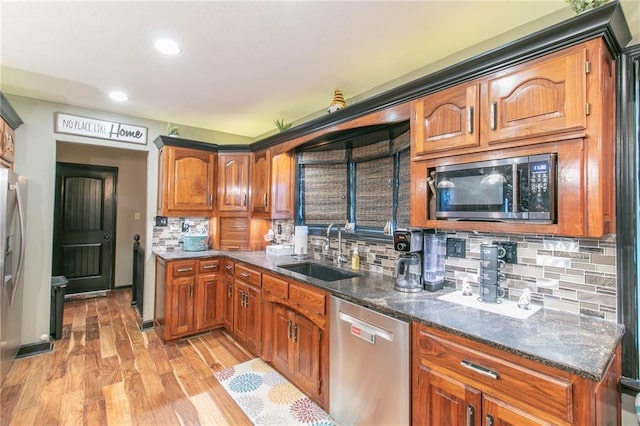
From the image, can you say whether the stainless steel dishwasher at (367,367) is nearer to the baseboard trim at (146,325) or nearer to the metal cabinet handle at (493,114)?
the metal cabinet handle at (493,114)

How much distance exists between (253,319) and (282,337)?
1.65 ft

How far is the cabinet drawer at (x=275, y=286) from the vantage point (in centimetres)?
239

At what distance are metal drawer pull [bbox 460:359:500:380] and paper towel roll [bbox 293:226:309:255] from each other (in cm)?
215

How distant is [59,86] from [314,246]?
2870 mm

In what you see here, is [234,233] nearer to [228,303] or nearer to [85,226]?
[228,303]

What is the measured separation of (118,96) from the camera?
9.78 feet

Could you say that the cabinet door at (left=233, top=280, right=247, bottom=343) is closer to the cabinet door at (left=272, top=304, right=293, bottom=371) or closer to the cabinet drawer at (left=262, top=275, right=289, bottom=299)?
the cabinet drawer at (left=262, top=275, right=289, bottom=299)

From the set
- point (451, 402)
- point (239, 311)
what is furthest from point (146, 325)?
point (451, 402)

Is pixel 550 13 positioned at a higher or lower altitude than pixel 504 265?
higher

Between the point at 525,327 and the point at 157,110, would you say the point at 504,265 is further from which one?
the point at 157,110

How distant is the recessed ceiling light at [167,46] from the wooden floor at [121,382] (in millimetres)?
2585

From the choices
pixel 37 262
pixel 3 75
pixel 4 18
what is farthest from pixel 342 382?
pixel 3 75

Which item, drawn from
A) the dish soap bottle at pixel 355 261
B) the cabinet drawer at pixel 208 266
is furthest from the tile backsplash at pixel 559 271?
the cabinet drawer at pixel 208 266

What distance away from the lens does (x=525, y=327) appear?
1.35 metres
